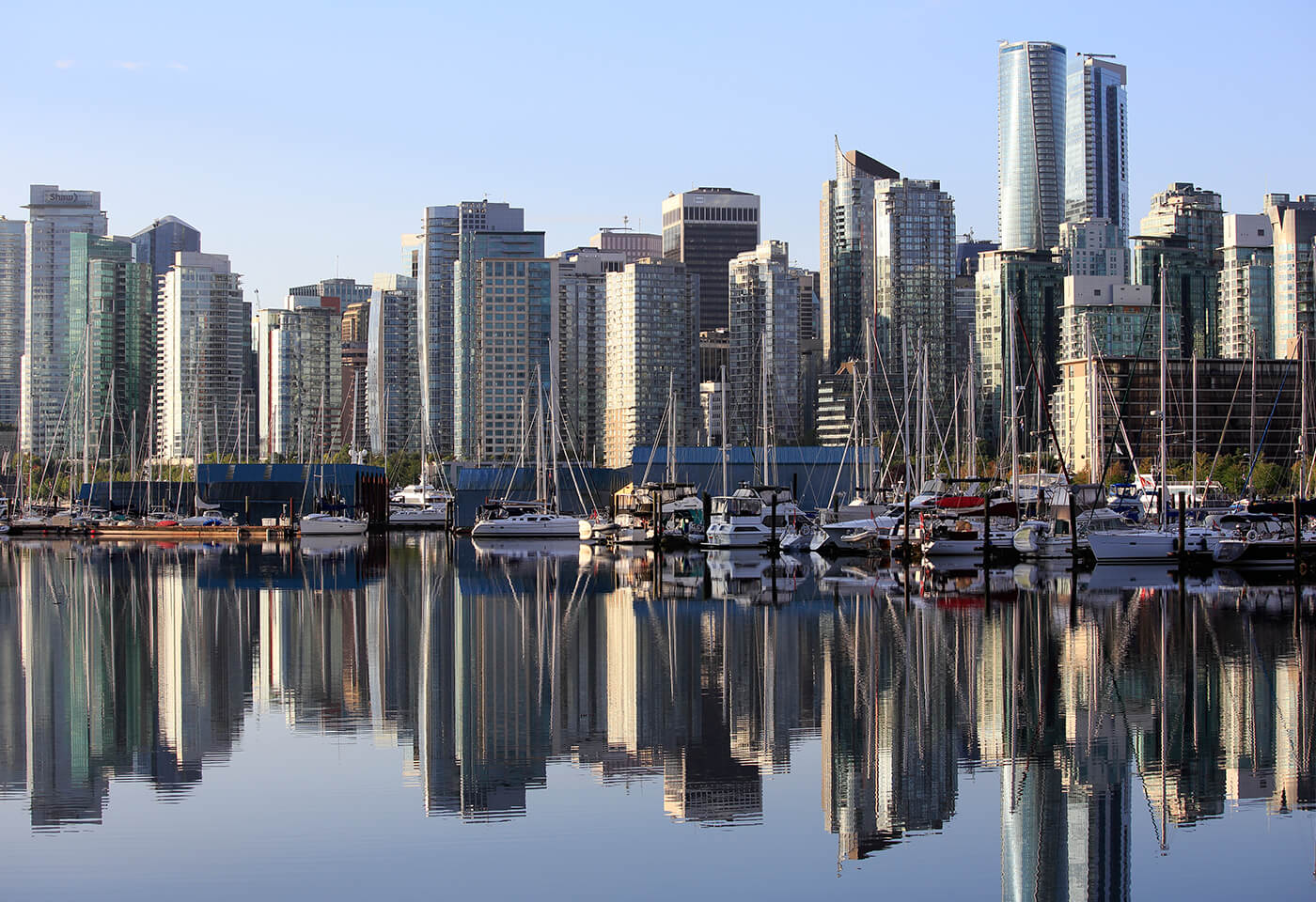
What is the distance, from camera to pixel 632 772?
22938 millimetres

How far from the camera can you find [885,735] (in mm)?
25297

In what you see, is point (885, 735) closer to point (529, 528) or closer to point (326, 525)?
point (529, 528)

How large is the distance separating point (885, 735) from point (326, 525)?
79.1 m

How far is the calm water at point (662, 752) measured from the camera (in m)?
18.4

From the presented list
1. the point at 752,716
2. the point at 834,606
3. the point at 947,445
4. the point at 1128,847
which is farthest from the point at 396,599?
the point at 947,445

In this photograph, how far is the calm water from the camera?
18.4 metres

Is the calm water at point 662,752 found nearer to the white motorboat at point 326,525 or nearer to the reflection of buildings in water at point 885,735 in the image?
the reflection of buildings in water at point 885,735

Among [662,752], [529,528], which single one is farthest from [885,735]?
[529,528]

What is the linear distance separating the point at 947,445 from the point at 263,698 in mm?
93641

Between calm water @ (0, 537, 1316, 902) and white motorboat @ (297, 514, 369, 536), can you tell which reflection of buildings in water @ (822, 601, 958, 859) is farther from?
white motorboat @ (297, 514, 369, 536)

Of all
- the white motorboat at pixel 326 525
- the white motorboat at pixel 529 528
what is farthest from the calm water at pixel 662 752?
the white motorboat at pixel 326 525

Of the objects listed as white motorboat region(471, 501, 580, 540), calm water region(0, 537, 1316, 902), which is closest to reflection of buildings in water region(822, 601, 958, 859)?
calm water region(0, 537, 1316, 902)

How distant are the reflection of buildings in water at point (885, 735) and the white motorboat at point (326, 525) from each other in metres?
65.7

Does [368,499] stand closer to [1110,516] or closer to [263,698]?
[1110,516]
